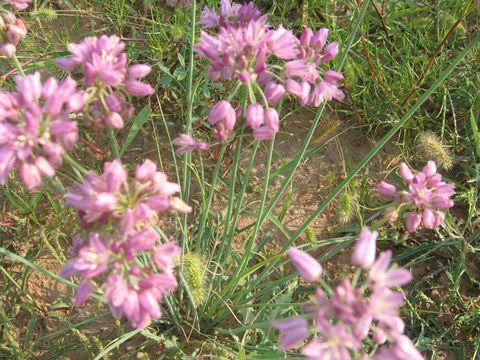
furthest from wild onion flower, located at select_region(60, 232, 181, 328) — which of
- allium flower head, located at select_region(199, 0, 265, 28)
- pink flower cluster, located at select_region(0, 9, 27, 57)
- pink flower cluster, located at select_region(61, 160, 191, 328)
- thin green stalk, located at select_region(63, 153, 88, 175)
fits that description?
allium flower head, located at select_region(199, 0, 265, 28)

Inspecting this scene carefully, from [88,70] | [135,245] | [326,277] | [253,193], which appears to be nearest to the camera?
[135,245]

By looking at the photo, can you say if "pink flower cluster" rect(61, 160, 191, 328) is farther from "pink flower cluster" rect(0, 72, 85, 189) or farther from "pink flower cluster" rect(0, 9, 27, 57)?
"pink flower cluster" rect(0, 9, 27, 57)

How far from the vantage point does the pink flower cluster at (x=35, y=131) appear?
1435mm

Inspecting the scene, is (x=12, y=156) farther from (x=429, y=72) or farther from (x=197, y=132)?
(x=429, y=72)

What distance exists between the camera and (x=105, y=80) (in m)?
1.55

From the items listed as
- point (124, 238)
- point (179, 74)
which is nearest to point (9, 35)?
point (124, 238)

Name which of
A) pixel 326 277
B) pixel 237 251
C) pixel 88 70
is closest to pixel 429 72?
pixel 326 277

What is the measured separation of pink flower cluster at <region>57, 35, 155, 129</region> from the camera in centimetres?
156

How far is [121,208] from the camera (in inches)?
56.3

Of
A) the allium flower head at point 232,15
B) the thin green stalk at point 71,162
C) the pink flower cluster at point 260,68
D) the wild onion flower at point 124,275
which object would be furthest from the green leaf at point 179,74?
the wild onion flower at point 124,275

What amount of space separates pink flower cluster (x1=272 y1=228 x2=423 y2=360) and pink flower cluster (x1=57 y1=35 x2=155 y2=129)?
2.15 ft

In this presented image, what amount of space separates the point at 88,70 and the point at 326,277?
1.70m

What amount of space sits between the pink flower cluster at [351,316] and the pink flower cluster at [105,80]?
0.66 m

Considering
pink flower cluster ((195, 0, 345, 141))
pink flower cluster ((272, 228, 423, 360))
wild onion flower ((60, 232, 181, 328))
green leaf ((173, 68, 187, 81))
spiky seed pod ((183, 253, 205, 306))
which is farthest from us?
→ green leaf ((173, 68, 187, 81))
